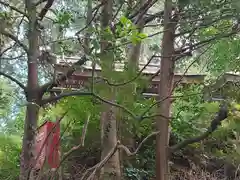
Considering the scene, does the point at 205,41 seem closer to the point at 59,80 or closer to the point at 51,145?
the point at 59,80

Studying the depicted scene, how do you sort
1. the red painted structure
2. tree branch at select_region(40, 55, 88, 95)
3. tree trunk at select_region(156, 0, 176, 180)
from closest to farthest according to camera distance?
the red painted structure → tree branch at select_region(40, 55, 88, 95) → tree trunk at select_region(156, 0, 176, 180)

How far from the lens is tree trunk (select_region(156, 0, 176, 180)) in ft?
9.59

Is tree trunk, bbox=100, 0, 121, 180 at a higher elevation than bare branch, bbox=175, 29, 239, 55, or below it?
below

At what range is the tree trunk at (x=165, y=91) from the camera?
2924 millimetres

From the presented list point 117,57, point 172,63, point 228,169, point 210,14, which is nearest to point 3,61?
point 117,57

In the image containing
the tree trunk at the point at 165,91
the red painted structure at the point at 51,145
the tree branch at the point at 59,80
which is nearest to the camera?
the red painted structure at the point at 51,145

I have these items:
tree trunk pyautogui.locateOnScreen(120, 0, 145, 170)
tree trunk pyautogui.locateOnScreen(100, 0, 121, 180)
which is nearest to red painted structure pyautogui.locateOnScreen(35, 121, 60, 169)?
tree trunk pyautogui.locateOnScreen(100, 0, 121, 180)

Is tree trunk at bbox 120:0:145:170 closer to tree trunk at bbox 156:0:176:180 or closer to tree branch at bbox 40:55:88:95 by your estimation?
tree trunk at bbox 156:0:176:180

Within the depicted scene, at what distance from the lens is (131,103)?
2.93m

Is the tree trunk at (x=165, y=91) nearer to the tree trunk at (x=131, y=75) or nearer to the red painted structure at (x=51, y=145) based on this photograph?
the tree trunk at (x=131, y=75)

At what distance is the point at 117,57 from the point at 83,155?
77.7 inches

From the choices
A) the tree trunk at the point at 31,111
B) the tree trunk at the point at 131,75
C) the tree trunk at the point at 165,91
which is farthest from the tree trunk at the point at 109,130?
the tree trunk at the point at 31,111

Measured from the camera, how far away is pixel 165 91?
302 cm

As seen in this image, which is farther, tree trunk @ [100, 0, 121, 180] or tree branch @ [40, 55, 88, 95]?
tree trunk @ [100, 0, 121, 180]
